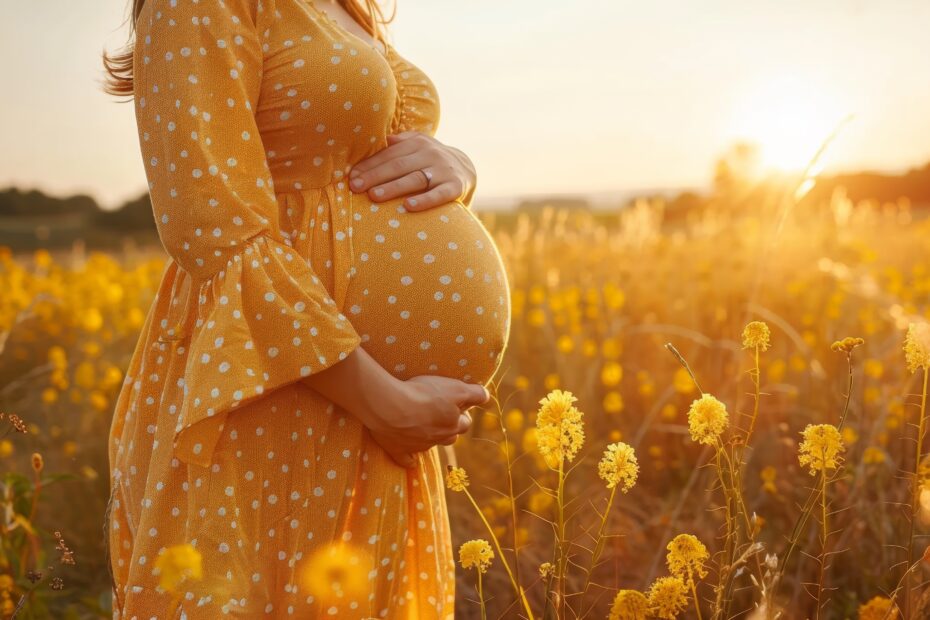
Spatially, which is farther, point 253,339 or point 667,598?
point 253,339

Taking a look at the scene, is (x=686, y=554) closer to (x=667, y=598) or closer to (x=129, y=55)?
(x=667, y=598)

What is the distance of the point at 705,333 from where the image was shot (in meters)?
3.93

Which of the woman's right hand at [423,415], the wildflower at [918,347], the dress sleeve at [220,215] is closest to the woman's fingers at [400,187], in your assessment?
the dress sleeve at [220,215]

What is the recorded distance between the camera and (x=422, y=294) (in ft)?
4.44

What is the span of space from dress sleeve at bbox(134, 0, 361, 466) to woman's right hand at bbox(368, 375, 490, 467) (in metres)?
0.13

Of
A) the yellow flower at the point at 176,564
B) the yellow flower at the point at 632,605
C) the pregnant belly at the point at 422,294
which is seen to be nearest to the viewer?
the yellow flower at the point at 176,564

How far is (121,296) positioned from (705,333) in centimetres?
327

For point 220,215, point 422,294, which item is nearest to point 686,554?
point 422,294

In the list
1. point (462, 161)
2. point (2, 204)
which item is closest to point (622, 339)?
point (462, 161)

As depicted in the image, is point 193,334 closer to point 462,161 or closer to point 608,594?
point 462,161

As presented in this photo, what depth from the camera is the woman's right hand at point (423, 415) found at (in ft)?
4.08

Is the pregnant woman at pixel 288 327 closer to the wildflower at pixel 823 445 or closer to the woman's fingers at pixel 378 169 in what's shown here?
the woman's fingers at pixel 378 169

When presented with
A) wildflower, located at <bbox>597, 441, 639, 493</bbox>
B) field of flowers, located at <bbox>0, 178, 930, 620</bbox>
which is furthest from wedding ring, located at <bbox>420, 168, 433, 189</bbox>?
wildflower, located at <bbox>597, 441, 639, 493</bbox>

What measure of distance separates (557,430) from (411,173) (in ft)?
1.85
